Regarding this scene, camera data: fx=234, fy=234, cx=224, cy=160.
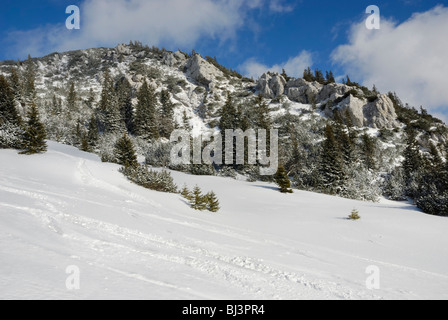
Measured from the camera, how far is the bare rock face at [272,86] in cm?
6988

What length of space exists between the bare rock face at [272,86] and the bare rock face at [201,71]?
57.5 ft

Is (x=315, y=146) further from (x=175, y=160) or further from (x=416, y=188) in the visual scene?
(x=175, y=160)

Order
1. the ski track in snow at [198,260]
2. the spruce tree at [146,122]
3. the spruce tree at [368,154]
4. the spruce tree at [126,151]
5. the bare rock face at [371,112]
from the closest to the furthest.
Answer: the ski track in snow at [198,260]
the spruce tree at [126,151]
the spruce tree at [368,154]
the spruce tree at [146,122]
the bare rock face at [371,112]

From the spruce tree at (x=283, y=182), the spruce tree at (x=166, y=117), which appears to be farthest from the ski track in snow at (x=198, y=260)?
the spruce tree at (x=166, y=117)

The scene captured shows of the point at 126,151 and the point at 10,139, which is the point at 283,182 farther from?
the point at 10,139

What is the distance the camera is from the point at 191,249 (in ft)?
22.7

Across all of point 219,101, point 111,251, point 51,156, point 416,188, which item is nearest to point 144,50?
point 219,101

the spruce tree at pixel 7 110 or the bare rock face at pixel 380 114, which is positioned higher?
the bare rock face at pixel 380 114

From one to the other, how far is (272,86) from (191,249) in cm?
7078

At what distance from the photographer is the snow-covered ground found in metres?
4.10

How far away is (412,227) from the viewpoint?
12.7 meters

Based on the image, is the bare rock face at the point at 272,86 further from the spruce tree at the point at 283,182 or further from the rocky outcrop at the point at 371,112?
the spruce tree at the point at 283,182

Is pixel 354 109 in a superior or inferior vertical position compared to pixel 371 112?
superior

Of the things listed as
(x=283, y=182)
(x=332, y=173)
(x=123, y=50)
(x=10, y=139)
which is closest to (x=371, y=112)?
(x=332, y=173)
